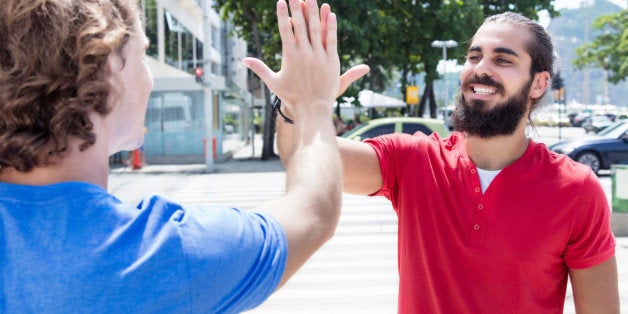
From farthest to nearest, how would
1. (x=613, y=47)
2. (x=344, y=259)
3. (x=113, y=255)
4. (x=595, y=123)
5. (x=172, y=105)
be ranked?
1. (x=595, y=123)
2. (x=613, y=47)
3. (x=172, y=105)
4. (x=344, y=259)
5. (x=113, y=255)

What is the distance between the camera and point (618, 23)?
1957 inches

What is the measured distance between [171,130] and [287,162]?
81.1 feet

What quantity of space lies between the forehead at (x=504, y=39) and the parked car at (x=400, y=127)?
13.1 m

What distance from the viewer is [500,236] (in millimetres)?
2174

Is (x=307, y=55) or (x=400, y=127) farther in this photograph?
(x=400, y=127)

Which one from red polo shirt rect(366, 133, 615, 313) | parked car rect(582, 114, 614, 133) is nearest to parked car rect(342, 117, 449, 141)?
red polo shirt rect(366, 133, 615, 313)

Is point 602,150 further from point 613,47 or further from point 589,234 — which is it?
point 613,47

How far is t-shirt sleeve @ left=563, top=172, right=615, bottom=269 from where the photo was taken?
2.16m

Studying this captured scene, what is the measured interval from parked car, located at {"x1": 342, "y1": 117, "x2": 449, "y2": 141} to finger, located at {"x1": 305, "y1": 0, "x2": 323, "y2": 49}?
46.8 feet

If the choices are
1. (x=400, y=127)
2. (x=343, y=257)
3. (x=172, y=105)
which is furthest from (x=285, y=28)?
(x=172, y=105)

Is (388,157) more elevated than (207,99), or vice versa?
(207,99)

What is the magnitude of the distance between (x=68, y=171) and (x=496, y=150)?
1.68 m

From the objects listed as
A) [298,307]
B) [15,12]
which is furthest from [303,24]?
[298,307]

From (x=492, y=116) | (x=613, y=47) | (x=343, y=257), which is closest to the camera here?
(x=492, y=116)
